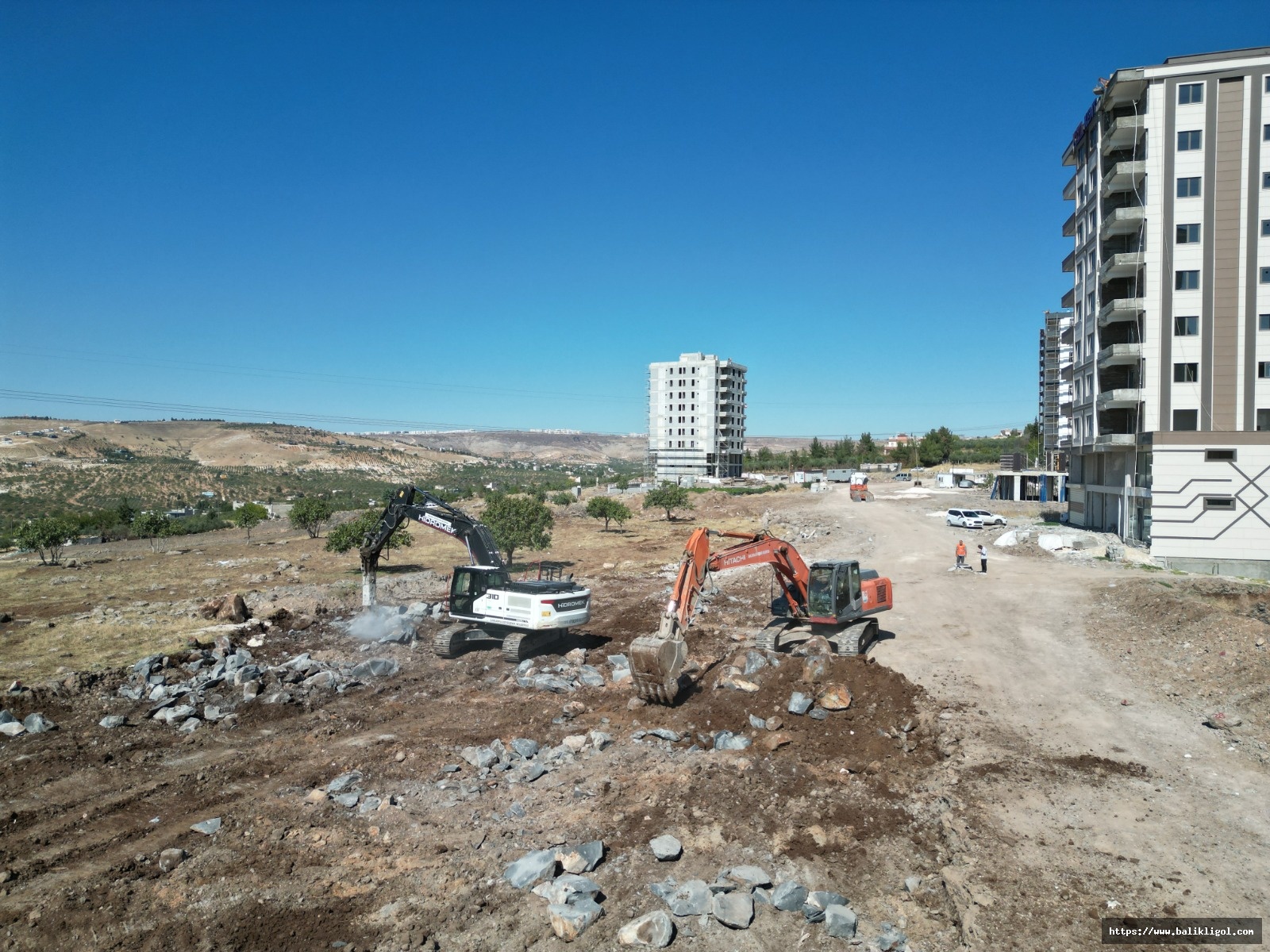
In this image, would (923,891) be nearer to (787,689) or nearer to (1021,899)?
(1021,899)

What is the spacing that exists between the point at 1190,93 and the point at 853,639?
111 ft

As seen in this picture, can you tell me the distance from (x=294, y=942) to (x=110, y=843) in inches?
169

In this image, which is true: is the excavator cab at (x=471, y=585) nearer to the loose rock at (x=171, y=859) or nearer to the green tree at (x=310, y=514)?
the loose rock at (x=171, y=859)

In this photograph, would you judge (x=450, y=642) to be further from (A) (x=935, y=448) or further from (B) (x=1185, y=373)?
(A) (x=935, y=448)

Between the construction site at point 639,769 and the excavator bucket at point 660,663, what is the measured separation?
0.07 m

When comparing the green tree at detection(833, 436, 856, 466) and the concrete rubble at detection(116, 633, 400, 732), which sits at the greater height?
the green tree at detection(833, 436, 856, 466)

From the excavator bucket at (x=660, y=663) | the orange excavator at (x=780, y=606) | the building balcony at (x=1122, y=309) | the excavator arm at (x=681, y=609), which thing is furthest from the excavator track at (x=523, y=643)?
the building balcony at (x=1122, y=309)

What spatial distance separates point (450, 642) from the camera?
2012 centimetres

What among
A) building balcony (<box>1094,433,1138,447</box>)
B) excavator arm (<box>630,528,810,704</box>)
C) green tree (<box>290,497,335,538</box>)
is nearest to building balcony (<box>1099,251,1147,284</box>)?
building balcony (<box>1094,433,1138,447</box>)

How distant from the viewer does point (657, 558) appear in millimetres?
41062

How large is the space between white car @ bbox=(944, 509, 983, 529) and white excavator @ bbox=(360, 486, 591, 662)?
35.9 m

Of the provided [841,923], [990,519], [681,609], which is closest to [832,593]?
[681,609]

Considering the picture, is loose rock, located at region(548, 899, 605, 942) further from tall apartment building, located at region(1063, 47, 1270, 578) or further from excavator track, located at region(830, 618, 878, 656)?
tall apartment building, located at region(1063, 47, 1270, 578)

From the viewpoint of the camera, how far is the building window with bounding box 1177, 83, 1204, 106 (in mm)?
34250
